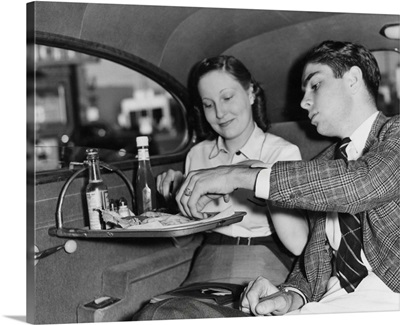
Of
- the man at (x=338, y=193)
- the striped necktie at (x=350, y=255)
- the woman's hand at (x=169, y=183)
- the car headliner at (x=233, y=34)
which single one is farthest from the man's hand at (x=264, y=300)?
the car headliner at (x=233, y=34)

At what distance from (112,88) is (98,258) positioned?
0.58 m

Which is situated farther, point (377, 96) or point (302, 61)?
point (302, 61)

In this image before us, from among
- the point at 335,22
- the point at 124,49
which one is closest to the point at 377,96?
the point at 335,22

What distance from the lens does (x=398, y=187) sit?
4.79 ft

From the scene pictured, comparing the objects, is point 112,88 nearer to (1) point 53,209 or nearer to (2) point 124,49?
(2) point 124,49

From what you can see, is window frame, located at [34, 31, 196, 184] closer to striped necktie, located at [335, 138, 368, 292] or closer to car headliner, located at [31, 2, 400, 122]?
car headliner, located at [31, 2, 400, 122]

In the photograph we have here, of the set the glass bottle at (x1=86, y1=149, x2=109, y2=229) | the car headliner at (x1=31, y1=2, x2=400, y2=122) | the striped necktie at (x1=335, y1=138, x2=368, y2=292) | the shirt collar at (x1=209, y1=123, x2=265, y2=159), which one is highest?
the car headliner at (x1=31, y1=2, x2=400, y2=122)

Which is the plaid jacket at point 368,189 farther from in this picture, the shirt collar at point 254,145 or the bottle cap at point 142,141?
the bottle cap at point 142,141

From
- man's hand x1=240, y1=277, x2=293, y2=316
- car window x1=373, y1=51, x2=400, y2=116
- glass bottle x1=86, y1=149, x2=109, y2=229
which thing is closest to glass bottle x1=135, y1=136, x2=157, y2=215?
Result: glass bottle x1=86, y1=149, x2=109, y2=229

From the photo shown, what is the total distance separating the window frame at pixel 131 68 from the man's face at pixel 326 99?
1.85 ft

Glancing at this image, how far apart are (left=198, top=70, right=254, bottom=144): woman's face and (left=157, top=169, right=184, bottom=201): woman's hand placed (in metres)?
0.22

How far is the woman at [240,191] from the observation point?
76.9 inches

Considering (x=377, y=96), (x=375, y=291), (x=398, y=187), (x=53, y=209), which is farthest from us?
(x=377, y=96)

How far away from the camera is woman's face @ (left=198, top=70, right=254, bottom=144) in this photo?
2035mm
